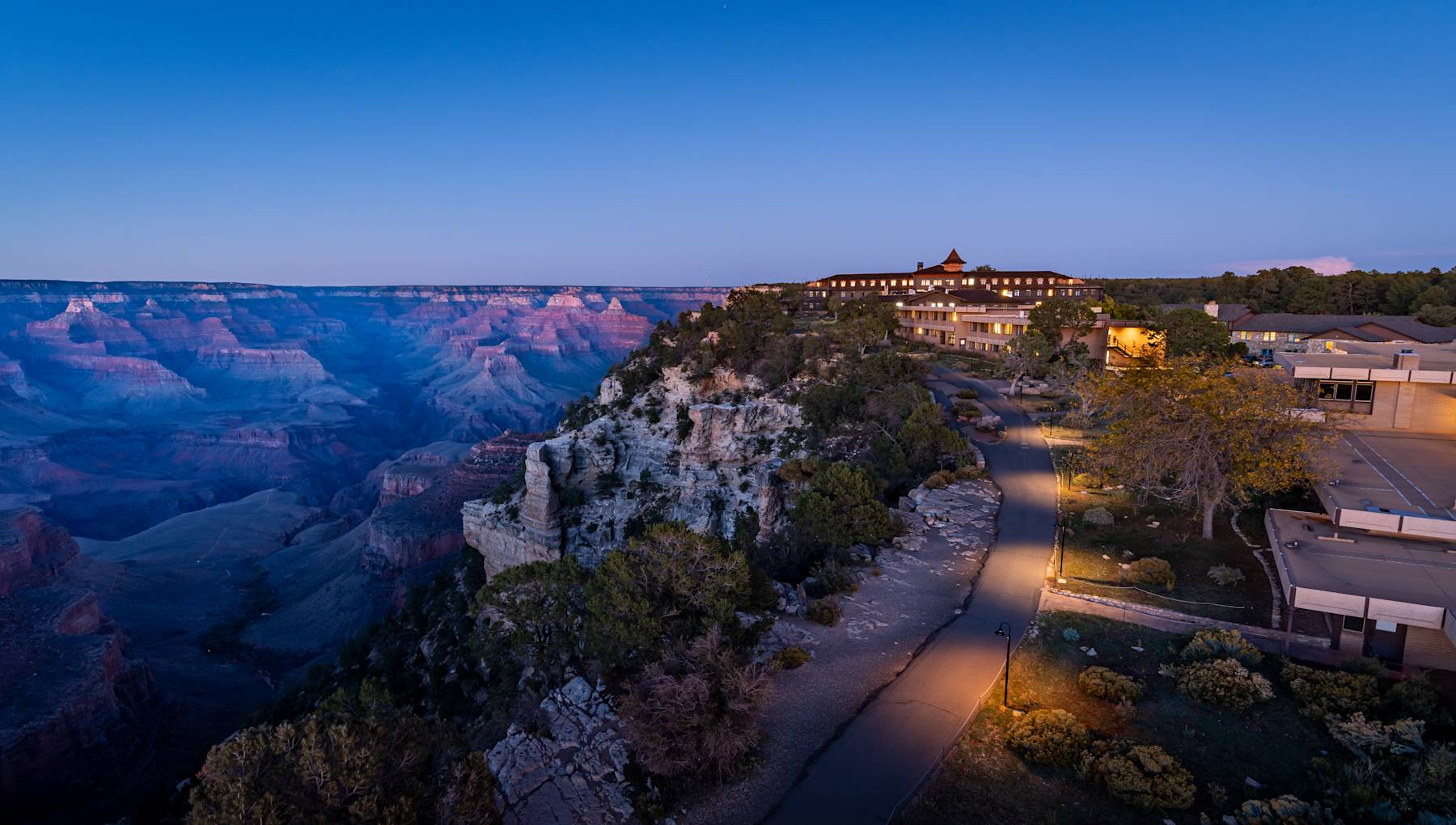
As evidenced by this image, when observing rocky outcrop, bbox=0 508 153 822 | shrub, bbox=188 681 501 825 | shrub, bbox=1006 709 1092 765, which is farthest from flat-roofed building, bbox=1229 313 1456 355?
rocky outcrop, bbox=0 508 153 822

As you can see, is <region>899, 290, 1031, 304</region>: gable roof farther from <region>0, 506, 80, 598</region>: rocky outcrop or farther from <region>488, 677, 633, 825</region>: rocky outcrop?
<region>0, 506, 80, 598</region>: rocky outcrop

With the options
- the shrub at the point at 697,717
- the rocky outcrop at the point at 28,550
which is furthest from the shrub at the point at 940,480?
the rocky outcrop at the point at 28,550

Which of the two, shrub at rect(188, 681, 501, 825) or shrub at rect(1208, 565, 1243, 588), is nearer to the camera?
shrub at rect(188, 681, 501, 825)

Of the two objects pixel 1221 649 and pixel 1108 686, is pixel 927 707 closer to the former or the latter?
pixel 1108 686

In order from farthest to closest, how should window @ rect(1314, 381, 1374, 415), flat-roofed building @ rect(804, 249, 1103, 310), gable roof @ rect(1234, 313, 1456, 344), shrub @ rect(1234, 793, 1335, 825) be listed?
1. flat-roofed building @ rect(804, 249, 1103, 310)
2. gable roof @ rect(1234, 313, 1456, 344)
3. window @ rect(1314, 381, 1374, 415)
4. shrub @ rect(1234, 793, 1335, 825)

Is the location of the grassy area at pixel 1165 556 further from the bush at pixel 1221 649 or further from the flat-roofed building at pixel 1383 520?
the bush at pixel 1221 649

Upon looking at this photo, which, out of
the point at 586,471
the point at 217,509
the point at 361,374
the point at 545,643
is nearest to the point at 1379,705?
the point at 545,643
